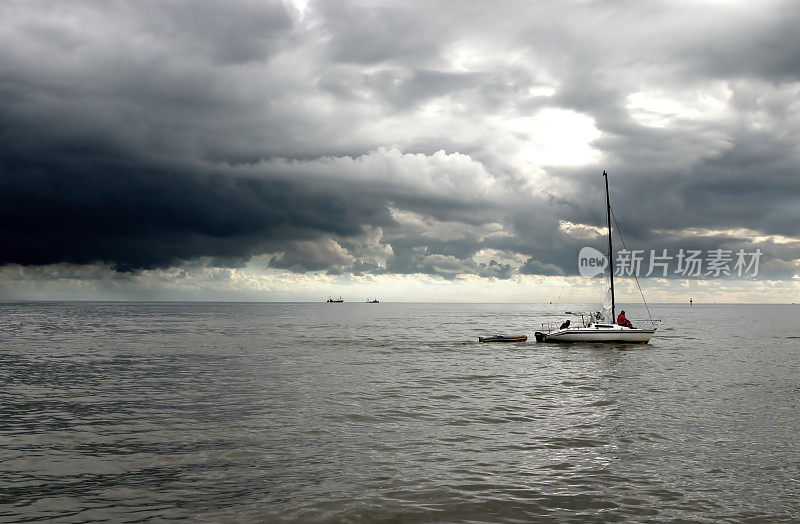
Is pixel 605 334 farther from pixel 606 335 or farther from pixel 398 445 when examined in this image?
pixel 398 445

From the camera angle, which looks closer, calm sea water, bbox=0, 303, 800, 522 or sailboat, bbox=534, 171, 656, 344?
calm sea water, bbox=0, 303, 800, 522

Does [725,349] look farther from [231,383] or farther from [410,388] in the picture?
[231,383]

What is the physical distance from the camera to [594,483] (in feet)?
47.8

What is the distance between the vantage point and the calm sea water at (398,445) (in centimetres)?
1288

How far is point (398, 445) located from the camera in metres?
18.4

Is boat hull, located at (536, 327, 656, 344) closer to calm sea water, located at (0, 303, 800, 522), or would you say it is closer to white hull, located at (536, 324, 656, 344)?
white hull, located at (536, 324, 656, 344)

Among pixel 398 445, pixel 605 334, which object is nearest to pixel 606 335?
pixel 605 334

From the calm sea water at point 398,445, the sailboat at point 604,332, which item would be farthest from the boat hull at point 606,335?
the calm sea water at point 398,445

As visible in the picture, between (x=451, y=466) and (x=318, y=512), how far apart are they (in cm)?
507

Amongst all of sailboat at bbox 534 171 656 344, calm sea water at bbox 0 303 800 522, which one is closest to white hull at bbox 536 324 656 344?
sailboat at bbox 534 171 656 344

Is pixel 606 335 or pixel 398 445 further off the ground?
pixel 606 335

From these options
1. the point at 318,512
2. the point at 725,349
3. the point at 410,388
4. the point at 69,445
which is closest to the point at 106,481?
the point at 69,445

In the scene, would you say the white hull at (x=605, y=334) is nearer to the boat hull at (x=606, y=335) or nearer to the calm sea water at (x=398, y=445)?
the boat hull at (x=606, y=335)

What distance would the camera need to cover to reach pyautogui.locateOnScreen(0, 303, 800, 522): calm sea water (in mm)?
12875
